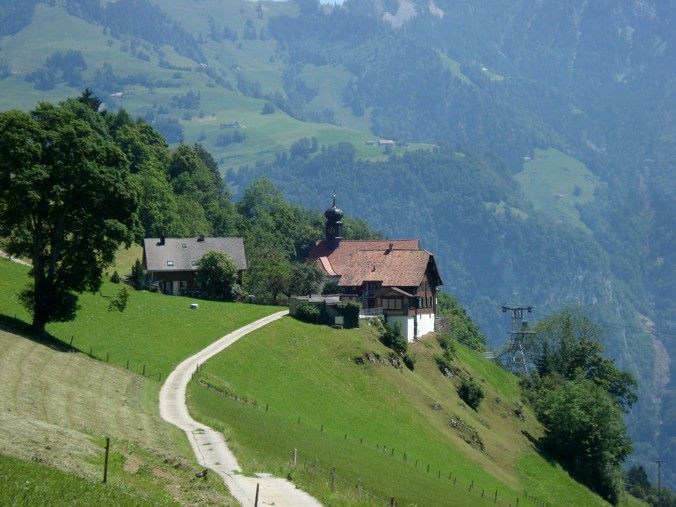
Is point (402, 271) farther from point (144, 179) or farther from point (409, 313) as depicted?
point (144, 179)

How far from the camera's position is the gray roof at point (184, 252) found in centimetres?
10531

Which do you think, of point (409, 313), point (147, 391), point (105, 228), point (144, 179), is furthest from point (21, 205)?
point (144, 179)

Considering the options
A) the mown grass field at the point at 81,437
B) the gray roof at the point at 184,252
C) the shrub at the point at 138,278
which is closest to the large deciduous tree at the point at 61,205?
the mown grass field at the point at 81,437

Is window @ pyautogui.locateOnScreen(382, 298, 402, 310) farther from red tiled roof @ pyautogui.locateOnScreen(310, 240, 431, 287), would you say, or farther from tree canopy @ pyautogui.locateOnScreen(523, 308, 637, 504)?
tree canopy @ pyautogui.locateOnScreen(523, 308, 637, 504)

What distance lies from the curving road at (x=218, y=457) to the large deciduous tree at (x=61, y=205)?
7551mm

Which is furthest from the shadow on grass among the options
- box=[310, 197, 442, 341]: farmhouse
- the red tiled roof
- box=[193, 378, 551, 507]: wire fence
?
the red tiled roof

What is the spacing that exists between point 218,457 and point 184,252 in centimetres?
6250

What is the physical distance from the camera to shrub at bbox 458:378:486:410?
305ft

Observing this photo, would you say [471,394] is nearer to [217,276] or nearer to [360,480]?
[217,276]

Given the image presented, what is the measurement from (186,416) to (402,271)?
49572 mm

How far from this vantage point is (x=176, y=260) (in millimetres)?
105938

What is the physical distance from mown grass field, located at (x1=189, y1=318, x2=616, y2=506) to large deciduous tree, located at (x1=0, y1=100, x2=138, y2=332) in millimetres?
8782

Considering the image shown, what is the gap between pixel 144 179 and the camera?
424ft

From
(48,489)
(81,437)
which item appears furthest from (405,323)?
(48,489)
